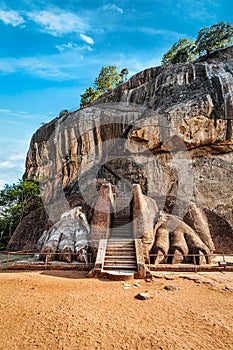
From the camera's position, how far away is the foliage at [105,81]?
27688 mm

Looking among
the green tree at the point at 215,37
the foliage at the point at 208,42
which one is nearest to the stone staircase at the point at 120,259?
the foliage at the point at 208,42

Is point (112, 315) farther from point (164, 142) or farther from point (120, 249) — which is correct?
point (164, 142)

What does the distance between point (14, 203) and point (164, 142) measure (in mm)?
10934

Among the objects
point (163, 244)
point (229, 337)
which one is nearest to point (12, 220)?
point (163, 244)

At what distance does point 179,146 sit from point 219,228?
6.35 metres

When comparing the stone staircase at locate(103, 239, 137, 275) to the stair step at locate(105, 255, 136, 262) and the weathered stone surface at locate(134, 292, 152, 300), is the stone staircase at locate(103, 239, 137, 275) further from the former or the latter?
the weathered stone surface at locate(134, 292, 152, 300)

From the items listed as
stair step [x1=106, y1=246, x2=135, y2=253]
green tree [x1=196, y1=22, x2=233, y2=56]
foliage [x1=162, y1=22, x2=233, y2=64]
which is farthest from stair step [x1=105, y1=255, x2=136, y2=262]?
green tree [x1=196, y1=22, x2=233, y2=56]

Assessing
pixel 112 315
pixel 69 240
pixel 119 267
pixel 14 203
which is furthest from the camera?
pixel 14 203

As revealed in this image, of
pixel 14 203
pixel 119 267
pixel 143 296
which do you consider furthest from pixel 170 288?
pixel 14 203

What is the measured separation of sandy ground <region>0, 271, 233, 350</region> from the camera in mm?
2611

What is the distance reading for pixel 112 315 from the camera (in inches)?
130

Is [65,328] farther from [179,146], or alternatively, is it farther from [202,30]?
[202,30]

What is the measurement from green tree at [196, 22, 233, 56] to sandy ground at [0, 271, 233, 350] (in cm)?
2299

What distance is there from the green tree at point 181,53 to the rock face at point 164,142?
6.15 meters
